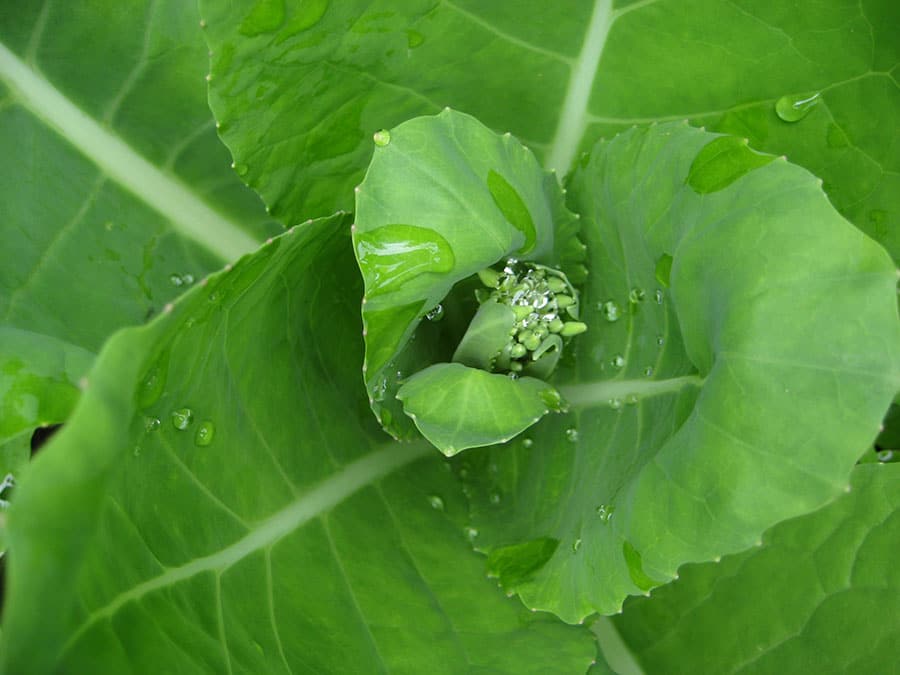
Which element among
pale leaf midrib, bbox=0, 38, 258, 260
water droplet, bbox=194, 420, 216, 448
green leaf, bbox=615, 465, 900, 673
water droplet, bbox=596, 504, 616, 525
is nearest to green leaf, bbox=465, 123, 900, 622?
water droplet, bbox=596, 504, 616, 525

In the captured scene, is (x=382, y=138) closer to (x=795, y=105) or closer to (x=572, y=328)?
(x=572, y=328)

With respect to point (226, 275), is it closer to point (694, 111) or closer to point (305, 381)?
point (305, 381)

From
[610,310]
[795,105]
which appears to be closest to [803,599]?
[610,310]

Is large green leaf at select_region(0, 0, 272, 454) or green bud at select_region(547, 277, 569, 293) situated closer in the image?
green bud at select_region(547, 277, 569, 293)

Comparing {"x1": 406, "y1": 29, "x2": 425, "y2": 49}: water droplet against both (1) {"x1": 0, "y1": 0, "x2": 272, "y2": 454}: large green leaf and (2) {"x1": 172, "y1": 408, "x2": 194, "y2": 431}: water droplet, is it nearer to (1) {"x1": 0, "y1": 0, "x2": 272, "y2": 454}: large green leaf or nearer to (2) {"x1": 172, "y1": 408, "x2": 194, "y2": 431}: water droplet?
(1) {"x1": 0, "y1": 0, "x2": 272, "y2": 454}: large green leaf

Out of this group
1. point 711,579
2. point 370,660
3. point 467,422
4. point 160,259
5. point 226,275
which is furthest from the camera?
point 160,259

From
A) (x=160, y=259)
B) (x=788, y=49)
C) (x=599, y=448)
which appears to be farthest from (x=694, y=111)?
(x=160, y=259)

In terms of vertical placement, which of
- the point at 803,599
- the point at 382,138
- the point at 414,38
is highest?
the point at 414,38
